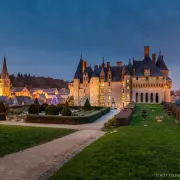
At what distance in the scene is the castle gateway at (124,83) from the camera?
190ft

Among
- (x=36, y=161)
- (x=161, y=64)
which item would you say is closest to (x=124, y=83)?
(x=161, y=64)

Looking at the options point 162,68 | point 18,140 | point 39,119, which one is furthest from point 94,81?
point 18,140

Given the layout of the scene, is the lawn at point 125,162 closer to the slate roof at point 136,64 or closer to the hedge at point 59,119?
the hedge at point 59,119

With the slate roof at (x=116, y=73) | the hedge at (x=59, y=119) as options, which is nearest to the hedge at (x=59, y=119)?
the hedge at (x=59, y=119)

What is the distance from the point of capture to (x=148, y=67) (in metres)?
58.8

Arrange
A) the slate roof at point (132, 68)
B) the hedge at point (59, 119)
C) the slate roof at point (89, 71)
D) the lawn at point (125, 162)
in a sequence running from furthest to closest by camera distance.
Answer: the slate roof at point (89, 71) < the slate roof at point (132, 68) < the hedge at point (59, 119) < the lawn at point (125, 162)

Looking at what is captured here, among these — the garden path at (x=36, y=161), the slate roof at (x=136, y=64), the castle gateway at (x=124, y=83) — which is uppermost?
the slate roof at (x=136, y=64)

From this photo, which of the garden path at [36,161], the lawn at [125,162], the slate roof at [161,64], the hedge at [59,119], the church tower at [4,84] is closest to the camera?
the lawn at [125,162]

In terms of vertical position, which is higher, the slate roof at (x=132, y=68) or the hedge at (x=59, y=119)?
the slate roof at (x=132, y=68)

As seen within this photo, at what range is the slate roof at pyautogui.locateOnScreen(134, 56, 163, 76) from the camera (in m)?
58.3

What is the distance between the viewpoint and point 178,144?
973 centimetres

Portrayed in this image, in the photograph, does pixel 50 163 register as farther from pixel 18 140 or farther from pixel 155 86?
pixel 155 86

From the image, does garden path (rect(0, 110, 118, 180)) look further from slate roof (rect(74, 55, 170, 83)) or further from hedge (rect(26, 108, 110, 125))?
slate roof (rect(74, 55, 170, 83))

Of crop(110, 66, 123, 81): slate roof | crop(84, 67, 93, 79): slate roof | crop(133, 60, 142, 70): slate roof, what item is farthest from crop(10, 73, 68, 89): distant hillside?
crop(133, 60, 142, 70): slate roof
